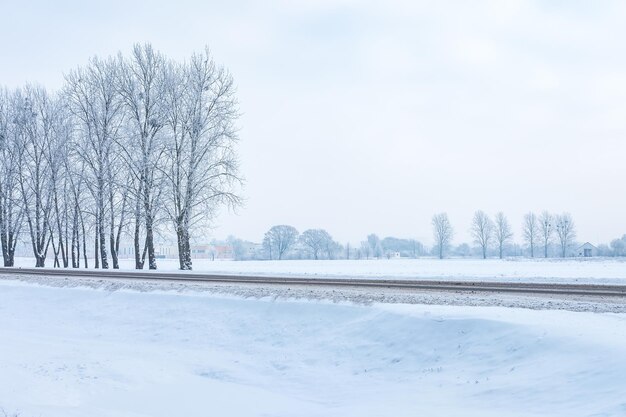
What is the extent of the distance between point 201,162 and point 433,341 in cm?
2514

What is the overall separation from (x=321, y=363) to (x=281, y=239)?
123m

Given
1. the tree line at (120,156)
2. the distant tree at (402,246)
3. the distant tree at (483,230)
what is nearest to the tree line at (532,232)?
the distant tree at (483,230)

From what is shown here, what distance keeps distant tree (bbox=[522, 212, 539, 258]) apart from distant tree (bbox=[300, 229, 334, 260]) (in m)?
47.7

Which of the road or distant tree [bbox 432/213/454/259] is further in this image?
distant tree [bbox 432/213/454/259]

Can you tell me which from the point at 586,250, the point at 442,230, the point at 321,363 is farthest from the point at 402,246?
the point at 321,363

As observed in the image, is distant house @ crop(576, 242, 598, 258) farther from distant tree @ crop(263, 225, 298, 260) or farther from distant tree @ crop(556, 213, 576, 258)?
distant tree @ crop(263, 225, 298, 260)

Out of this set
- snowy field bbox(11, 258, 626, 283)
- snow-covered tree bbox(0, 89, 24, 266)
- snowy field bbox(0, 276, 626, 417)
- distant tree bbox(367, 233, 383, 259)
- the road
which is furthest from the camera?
distant tree bbox(367, 233, 383, 259)

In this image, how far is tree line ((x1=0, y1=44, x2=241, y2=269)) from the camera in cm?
3500

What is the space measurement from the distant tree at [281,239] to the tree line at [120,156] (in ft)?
305

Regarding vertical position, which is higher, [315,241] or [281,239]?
[281,239]

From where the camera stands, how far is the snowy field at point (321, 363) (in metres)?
9.44

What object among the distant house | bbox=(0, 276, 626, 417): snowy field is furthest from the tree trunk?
the distant house

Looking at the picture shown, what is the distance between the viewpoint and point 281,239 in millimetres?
136250

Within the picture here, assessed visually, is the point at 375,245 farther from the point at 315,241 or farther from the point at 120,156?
the point at 120,156
